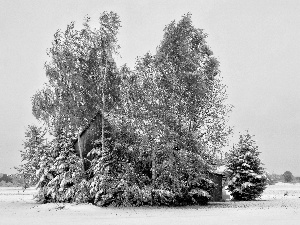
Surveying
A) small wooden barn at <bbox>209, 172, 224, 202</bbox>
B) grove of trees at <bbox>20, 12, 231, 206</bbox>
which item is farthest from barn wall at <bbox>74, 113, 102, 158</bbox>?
small wooden barn at <bbox>209, 172, 224, 202</bbox>

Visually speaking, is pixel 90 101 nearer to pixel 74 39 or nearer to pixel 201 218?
pixel 74 39

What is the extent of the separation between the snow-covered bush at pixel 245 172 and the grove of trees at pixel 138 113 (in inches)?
493

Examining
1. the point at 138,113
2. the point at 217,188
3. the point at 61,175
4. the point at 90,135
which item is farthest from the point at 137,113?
the point at 217,188

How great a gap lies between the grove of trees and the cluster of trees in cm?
8

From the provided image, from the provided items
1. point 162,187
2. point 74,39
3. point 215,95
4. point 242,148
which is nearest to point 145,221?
point 162,187

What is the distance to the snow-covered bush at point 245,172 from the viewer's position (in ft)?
137

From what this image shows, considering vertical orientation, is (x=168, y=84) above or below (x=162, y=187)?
above

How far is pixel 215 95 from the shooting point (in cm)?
3106

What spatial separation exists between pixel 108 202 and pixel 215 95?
1153 centimetres

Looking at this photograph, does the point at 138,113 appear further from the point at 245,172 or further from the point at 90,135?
the point at 245,172

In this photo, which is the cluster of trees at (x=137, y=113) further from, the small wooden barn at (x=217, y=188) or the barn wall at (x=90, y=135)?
the small wooden barn at (x=217, y=188)

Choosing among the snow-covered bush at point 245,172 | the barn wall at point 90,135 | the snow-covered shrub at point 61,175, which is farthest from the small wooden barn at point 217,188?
the snow-covered shrub at point 61,175

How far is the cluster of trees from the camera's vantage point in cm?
2880

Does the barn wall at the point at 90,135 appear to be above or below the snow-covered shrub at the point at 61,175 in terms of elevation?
above
